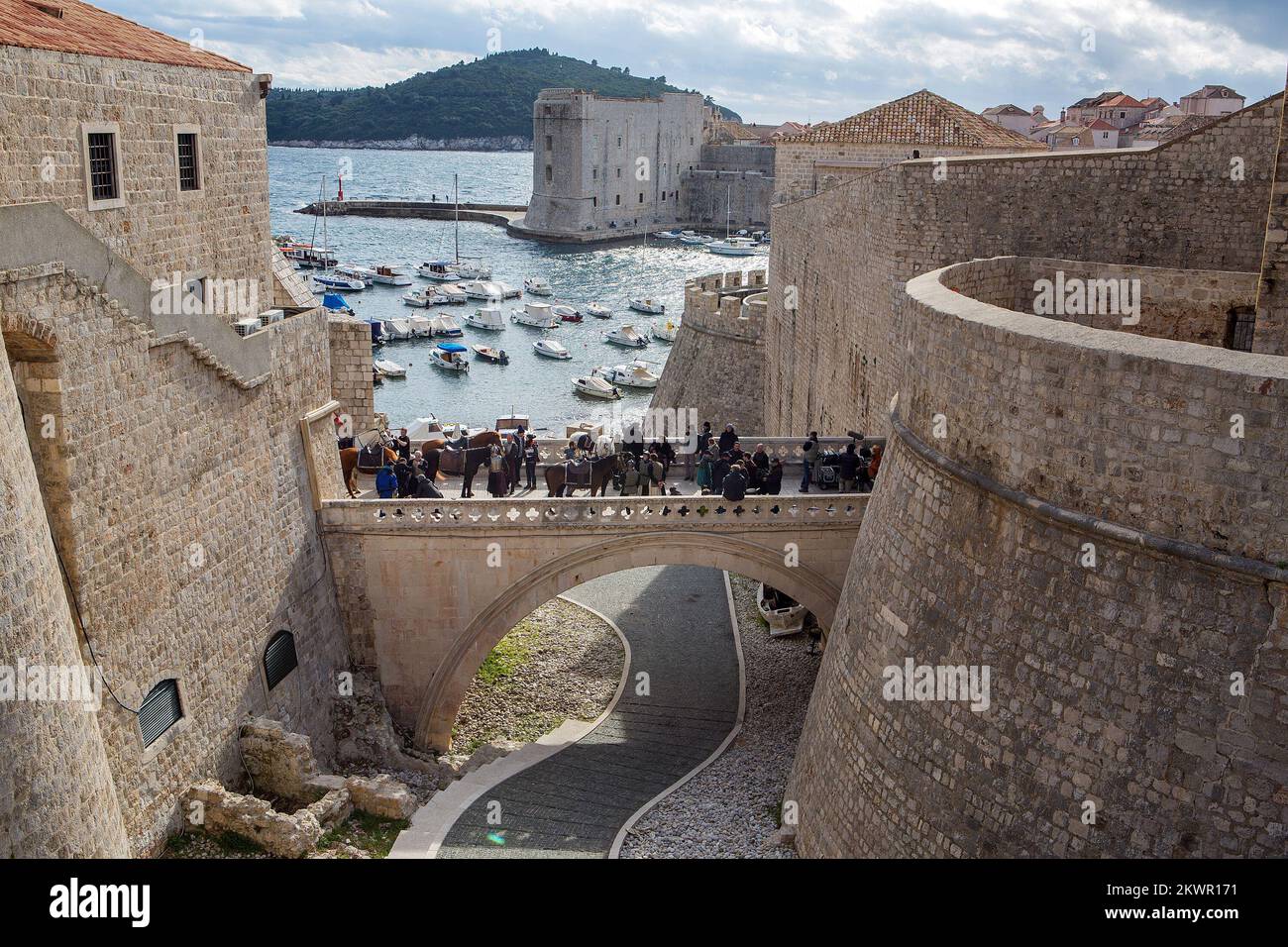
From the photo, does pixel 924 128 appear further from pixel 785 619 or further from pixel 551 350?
pixel 551 350

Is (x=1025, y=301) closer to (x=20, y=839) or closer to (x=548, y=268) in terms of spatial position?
(x=20, y=839)

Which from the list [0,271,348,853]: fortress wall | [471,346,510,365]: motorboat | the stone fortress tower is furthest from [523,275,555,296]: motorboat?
[0,271,348,853]: fortress wall

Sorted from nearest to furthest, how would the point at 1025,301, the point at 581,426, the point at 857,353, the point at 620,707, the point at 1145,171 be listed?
the point at 1025,301 → the point at 1145,171 → the point at 620,707 → the point at 857,353 → the point at 581,426

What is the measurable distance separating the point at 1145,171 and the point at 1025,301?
3678mm

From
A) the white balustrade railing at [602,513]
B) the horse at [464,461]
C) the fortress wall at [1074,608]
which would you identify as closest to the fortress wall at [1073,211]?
the white balustrade railing at [602,513]

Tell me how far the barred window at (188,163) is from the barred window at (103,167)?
67.7 inches

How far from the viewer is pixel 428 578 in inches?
808

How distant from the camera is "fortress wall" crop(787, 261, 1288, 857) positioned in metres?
10.6

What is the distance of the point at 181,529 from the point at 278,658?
3.21m

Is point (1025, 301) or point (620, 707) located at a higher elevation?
point (1025, 301)

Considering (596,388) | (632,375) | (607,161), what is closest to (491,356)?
(596,388)

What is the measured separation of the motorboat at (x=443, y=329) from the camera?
2869 inches

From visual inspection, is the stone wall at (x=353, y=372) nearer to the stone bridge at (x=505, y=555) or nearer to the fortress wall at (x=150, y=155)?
the fortress wall at (x=150, y=155)

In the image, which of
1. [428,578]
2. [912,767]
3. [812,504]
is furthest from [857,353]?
[912,767]
